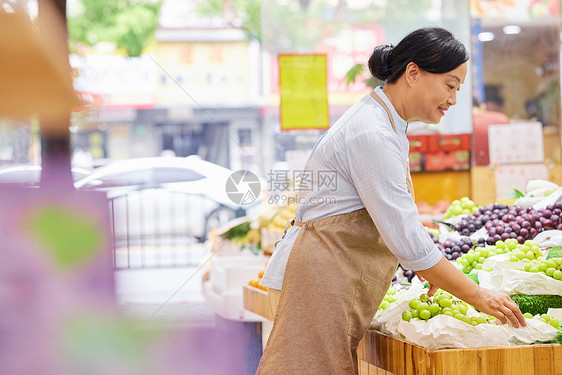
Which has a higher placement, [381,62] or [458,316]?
[381,62]

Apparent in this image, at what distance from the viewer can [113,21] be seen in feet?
35.2

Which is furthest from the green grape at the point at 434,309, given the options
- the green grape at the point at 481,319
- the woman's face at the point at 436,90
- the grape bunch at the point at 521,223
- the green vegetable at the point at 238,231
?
the green vegetable at the point at 238,231

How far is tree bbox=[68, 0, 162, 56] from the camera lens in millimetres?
10547

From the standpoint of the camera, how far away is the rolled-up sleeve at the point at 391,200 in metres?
1.67

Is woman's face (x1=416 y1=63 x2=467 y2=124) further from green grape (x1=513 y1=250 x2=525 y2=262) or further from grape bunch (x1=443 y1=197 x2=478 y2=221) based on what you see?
grape bunch (x1=443 y1=197 x2=478 y2=221)

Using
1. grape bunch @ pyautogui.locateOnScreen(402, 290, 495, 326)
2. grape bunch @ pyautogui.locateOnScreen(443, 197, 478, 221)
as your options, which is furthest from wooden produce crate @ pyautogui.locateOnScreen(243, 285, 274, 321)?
grape bunch @ pyautogui.locateOnScreen(443, 197, 478, 221)

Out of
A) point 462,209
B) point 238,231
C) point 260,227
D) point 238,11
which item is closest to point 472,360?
point 462,209

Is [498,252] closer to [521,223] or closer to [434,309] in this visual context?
[521,223]

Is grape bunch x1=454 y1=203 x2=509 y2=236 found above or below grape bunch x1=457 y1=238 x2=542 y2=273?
above

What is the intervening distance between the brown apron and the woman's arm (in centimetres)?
17

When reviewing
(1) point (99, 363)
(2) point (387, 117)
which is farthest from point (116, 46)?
(2) point (387, 117)

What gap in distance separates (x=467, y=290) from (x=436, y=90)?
0.54 meters

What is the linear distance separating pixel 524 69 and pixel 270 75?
2233mm

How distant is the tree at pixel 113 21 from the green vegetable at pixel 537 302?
9.53 metres
